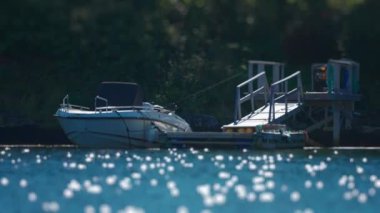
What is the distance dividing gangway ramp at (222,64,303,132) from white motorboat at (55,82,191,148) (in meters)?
2.34

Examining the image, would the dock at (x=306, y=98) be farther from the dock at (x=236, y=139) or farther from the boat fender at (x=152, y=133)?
the boat fender at (x=152, y=133)

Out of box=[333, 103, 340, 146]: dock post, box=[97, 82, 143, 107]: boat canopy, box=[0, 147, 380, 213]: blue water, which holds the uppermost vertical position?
box=[97, 82, 143, 107]: boat canopy

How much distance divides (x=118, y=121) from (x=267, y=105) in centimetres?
646

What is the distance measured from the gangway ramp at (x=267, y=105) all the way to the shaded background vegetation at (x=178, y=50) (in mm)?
4321

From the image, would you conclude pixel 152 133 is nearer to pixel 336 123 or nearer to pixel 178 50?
pixel 336 123

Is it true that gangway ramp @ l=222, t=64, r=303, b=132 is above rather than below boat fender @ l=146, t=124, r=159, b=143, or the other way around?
above

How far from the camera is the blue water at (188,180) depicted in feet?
108

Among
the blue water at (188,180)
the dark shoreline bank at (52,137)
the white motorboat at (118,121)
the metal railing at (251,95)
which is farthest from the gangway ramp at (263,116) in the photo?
the dark shoreline bank at (52,137)

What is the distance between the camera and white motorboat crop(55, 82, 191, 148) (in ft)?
171

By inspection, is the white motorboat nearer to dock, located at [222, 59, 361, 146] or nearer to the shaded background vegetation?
dock, located at [222, 59, 361, 146]

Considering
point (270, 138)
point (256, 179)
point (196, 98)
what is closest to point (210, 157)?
point (270, 138)

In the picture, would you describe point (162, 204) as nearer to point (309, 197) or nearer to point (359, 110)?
point (309, 197)

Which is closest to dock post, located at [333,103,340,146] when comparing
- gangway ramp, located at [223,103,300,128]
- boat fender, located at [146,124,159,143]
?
gangway ramp, located at [223,103,300,128]

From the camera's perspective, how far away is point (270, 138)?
51375 mm
